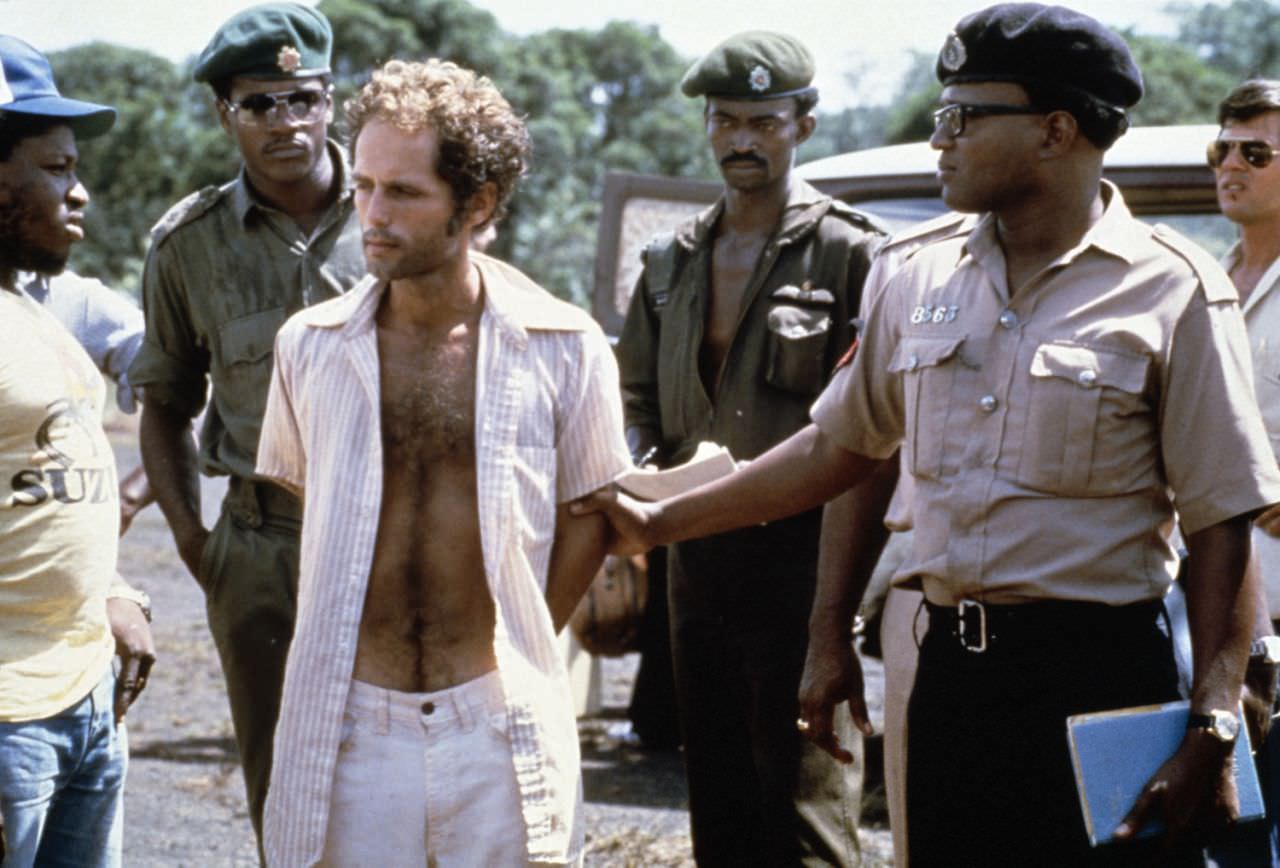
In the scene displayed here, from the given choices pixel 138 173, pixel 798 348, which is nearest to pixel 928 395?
pixel 798 348

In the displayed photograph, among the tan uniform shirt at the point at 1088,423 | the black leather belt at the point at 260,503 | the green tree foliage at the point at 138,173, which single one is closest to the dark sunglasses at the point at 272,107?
the black leather belt at the point at 260,503

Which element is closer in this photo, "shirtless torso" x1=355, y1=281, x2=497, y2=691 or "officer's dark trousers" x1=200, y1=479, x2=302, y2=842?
"shirtless torso" x1=355, y1=281, x2=497, y2=691

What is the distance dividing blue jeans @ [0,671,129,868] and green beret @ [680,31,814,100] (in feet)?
7.69

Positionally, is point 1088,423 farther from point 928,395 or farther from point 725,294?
point 725,294

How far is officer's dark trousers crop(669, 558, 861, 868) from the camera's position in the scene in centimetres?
465

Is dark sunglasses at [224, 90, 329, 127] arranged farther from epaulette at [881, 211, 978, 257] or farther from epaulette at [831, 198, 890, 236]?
epaulette at [881, 211, 978, 257]

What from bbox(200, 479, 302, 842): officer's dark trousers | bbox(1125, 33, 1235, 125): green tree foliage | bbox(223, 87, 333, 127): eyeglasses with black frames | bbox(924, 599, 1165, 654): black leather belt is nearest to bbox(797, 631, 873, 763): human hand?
bbox(924, 599, 1165, 654): black leather belt

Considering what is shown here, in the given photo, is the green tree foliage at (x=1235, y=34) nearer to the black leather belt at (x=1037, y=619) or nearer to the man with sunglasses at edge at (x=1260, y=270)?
the man with sunglasses at edge at (x=1260, y=270)

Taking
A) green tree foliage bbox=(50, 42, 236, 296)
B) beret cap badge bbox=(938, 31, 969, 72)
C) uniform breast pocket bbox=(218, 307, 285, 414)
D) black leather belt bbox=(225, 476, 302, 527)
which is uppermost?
beret cap badge bbox=(938, 31, 969, 72)

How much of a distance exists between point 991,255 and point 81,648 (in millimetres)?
1943

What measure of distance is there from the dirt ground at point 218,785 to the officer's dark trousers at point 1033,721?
258cm

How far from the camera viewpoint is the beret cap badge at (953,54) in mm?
3422

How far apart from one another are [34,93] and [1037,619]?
2.41m

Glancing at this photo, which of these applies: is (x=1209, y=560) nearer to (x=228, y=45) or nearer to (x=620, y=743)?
(x=228, y=45)
